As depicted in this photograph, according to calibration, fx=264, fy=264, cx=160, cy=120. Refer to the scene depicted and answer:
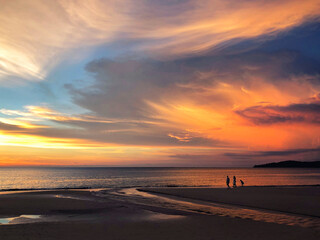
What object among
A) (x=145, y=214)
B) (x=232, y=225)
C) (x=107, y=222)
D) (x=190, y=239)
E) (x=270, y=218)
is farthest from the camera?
(x=145, y=214)

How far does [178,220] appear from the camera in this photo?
710 inches

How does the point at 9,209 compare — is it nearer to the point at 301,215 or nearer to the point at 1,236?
the point at 1,236

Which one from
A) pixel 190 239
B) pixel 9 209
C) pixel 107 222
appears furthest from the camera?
pixel 9 209

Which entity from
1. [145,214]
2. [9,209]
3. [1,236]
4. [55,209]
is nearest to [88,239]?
[1,236]

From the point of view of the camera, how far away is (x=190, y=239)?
13.1m

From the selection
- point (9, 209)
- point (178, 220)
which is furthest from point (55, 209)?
point (178, 220)

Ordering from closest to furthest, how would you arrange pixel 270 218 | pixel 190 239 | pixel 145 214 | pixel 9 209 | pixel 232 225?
pixel 190 239 < pixel 232 225 < pixel 270 218 < pixel 145 214 < pixel 9 209

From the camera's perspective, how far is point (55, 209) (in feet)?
78.9

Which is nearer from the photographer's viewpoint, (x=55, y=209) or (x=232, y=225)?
(x=232, y=225)

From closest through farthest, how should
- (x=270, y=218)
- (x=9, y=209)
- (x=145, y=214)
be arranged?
(x=270, y=218), (x=145, y=214), (x=9, y=209)

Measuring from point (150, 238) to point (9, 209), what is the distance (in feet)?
55.4

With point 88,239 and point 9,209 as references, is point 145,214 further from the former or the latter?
point 9,209

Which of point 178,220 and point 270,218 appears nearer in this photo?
point 178,220

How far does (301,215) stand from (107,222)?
48.5 feet
